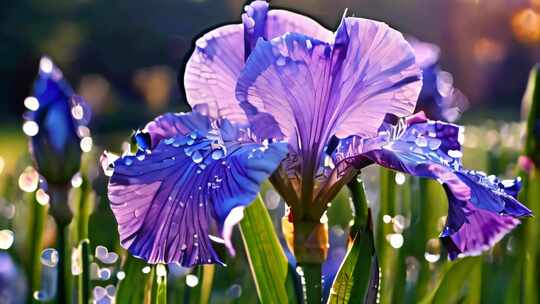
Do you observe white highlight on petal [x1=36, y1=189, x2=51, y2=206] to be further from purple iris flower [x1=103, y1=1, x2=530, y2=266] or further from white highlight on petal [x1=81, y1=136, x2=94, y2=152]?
purple iris flower [x1=103, y1=1, x2=530, y2=266]

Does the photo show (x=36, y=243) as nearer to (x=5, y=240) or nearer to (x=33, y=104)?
(x=5, y=240)

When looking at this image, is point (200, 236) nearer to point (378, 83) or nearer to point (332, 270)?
point (378, 83)

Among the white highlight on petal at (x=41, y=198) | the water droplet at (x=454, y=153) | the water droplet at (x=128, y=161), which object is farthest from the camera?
the white highlight on petal at (x=41, y=198)

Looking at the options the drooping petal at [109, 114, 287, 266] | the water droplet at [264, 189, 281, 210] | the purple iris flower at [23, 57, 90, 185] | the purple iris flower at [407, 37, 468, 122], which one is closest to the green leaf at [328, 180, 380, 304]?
the drooping petal at [109, 114, 287, 266]

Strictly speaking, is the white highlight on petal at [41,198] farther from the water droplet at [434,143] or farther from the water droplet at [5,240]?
the water droplet at [434,143]

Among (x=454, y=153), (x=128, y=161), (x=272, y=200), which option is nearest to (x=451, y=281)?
(x=454, y=153)

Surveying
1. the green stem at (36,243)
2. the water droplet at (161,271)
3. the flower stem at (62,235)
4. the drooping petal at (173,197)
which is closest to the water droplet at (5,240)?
the green stem at (36,243)
